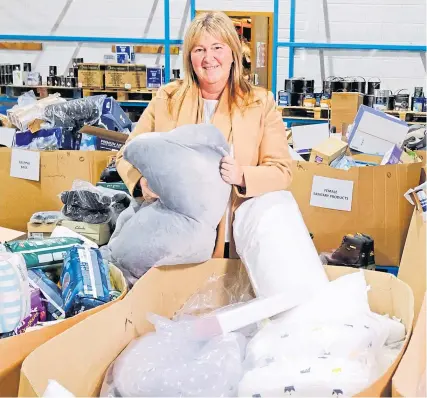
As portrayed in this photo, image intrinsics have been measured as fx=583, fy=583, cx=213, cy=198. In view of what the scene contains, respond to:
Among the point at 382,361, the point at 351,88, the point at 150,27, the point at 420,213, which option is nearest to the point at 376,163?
the point at 420,213

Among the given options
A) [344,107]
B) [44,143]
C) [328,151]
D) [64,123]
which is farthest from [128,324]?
[344,107]

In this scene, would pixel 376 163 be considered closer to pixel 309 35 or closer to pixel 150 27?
pixel 309 35

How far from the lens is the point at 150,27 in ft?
20.1

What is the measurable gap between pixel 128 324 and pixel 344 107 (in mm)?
2462

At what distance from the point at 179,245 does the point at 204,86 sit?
549 millimetres

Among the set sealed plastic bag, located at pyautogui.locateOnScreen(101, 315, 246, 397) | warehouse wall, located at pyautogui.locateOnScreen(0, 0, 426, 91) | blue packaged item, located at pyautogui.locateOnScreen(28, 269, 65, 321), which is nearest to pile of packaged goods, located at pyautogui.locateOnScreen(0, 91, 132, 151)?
blue packaged item, located at pyautogui.locateOnScreen(28, 269, 65, 321)

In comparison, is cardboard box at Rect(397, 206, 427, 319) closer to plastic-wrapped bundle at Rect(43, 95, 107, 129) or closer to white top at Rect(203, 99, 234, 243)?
white top at Rect(203, 99, 234, 243)

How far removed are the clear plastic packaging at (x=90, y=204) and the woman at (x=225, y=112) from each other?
16.0 inches

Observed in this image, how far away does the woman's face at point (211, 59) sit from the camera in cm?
178

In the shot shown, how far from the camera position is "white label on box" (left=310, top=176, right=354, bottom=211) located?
2.36 m

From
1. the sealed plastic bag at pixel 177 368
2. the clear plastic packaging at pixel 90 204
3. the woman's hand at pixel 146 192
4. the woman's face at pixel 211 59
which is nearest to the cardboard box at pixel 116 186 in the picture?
the clear plastic packaging at pixel 90 204

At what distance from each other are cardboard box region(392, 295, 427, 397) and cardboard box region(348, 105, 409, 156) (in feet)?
4.43

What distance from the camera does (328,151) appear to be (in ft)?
8.10

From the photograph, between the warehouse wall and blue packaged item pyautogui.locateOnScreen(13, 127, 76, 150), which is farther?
the warehouse wall
